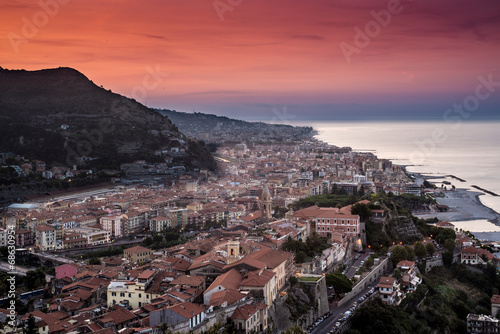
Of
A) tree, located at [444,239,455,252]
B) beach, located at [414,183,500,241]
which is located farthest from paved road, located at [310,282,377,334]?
beach, located at [414,183,500,241]

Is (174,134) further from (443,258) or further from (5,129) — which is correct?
(443,258)

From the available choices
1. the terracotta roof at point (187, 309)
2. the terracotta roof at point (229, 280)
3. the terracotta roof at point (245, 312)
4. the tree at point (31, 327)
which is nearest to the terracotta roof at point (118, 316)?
the terracotta roof at point (187, 309)

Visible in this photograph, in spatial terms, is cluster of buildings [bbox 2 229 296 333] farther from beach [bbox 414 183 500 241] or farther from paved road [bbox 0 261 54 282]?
beach [bbox 414 183 500 241]

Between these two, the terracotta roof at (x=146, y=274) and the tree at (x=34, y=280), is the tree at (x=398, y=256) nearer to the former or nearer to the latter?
the terracotta roof at (x=146, y=274)

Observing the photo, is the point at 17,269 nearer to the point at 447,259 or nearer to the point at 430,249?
the point at 430,249

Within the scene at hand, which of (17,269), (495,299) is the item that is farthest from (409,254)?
(17,269)

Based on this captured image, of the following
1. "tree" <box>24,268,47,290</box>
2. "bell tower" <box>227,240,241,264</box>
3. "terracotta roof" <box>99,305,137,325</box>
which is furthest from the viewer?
"tree" <box>24,268,47,290</box>
